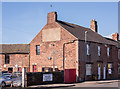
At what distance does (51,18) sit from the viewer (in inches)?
1481

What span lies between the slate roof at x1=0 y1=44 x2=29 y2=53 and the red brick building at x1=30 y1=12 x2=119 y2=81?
678 centimetres

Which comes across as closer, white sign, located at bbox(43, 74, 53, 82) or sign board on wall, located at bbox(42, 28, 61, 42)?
white sign, located at bbox(43, 74, 53, 82)

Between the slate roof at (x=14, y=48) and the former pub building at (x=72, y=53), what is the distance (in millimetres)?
5457

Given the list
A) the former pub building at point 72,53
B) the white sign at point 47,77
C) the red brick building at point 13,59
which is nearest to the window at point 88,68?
the former pub building at point 72,53

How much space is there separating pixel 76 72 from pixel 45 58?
7.56 metres

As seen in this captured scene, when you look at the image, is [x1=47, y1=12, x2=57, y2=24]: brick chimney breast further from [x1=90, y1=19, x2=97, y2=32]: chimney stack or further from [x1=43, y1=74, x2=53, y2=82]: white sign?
[x1=90, y1=19, x2=97, y2=32]: chimney stack

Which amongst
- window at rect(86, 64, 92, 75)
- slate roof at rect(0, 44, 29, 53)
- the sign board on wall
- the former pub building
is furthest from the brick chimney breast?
slate roof at rect(0, 44, 29, 53)

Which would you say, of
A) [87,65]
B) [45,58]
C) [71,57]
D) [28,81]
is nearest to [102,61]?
[87,65]

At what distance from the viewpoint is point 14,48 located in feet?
155

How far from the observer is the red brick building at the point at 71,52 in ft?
110

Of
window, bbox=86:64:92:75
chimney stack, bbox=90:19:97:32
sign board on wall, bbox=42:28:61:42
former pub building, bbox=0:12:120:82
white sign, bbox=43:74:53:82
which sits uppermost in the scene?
chimney stack, bbox=90:19:97:32

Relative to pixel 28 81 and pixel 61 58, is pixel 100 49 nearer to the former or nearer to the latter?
pixel 61 58

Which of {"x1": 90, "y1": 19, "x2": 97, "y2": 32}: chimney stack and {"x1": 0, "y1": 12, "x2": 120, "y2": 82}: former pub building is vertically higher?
{"x1": 90, "y1": 19, "x2": 97, "y2": 32}: chimney stack

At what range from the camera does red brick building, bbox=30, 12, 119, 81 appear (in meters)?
33.7
